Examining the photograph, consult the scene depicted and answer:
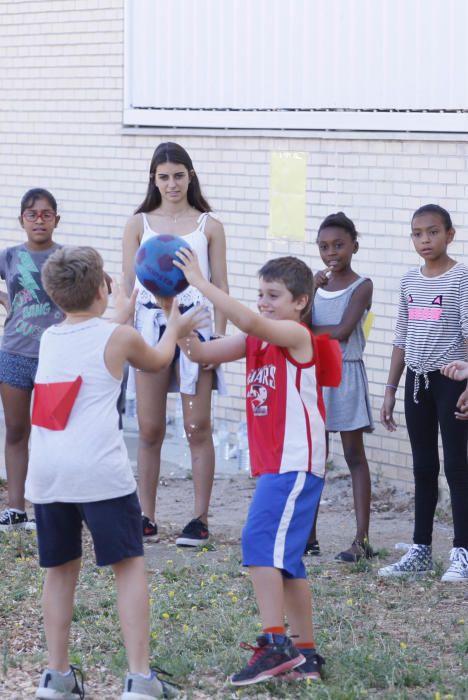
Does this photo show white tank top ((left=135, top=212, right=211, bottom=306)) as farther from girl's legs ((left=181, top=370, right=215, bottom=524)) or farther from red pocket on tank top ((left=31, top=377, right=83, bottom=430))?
red pocket on tank top ((left=31, top=377, right=83, bottom=430))

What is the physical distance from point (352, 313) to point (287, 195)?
9.27 feet

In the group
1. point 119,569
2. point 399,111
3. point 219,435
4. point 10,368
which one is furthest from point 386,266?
point 119,569

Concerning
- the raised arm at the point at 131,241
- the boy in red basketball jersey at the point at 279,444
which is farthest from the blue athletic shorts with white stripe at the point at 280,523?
the raised arm at the point at 131,241

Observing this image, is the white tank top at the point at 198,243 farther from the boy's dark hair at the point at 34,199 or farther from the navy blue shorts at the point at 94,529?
the navy blue shorts at the point at 94,529

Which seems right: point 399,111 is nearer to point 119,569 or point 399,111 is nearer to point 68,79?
point 68,79

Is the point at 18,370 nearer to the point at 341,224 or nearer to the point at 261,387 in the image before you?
the point at 341,224

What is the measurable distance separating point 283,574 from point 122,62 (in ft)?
21.5

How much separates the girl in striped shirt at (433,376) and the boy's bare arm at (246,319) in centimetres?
160

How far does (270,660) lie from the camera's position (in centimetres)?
466

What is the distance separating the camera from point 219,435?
973 centimetres

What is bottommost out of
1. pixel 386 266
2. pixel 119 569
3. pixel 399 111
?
pixel 119 569

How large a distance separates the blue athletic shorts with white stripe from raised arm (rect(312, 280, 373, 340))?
1.88 m

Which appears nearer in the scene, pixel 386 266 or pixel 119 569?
pixel 119 569

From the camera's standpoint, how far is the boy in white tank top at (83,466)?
14.7 ft
